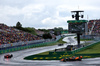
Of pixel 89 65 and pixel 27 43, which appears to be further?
pixel 27 43

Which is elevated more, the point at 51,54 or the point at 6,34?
the point at 6,34

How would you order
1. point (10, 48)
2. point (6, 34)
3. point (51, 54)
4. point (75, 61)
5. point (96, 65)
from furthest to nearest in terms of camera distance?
point (6, 34) < point (10, 48) < point (51, 54) < point (75, 61) < point (96, 65)

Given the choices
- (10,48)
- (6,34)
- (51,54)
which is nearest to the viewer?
(51,54)

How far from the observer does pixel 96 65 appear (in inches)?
1042

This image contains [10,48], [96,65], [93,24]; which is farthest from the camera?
[93,24]

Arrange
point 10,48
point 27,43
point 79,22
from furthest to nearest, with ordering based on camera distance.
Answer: point 27,43, point 10,48, point 79,22

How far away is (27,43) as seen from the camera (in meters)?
64.8

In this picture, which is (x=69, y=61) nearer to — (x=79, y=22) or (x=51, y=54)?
(x=51, y=54)

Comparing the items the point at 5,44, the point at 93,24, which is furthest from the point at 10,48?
the point at 93,24

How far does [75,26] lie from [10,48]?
1897cm

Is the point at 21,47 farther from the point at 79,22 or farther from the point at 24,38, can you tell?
the point at 79,22

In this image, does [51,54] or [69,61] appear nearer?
[69,61]

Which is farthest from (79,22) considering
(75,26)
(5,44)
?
(5,44)

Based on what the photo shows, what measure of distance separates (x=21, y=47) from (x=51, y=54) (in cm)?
2149
